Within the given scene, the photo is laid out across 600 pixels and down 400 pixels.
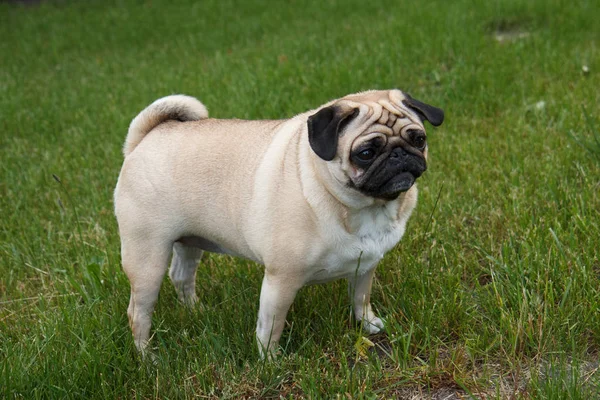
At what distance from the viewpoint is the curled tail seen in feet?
10.8

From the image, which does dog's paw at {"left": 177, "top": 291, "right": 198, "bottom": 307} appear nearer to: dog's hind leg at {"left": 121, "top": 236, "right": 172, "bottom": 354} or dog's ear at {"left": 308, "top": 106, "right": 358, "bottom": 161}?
dog's hind leg at {"left": 121, "top": 236, "right": 172, "bottom": 354}

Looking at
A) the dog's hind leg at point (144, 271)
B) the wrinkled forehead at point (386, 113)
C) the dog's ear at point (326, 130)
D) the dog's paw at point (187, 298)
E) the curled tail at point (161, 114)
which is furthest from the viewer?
the dog's paw at point (187, 298)

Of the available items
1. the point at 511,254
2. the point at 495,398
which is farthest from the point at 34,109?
the point at 495,398

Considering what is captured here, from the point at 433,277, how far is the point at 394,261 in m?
0.28

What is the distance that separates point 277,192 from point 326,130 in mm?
379

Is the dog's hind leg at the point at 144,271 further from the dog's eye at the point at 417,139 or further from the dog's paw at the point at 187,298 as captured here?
the dog's eye at the point at 417,139

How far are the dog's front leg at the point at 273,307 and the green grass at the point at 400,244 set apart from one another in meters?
0.07

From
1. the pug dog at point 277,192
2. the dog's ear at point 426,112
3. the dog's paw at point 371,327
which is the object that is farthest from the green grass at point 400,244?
the dog's ear at point 426,112

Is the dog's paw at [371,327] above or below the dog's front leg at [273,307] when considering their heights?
below

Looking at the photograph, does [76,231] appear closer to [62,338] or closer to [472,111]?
[62,338]

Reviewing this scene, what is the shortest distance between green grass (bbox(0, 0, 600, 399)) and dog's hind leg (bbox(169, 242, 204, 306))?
0.24 ft

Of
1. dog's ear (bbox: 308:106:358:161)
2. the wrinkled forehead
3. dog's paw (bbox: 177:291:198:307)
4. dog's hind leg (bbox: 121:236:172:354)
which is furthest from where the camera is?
dog's paw (bbox: 177:291:198:307)

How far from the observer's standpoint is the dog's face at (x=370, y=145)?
2.59m

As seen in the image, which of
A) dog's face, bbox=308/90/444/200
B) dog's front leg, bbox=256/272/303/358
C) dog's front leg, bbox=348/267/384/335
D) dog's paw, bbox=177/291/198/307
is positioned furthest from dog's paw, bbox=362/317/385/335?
dog's paw, bbox=177/291/198/307
